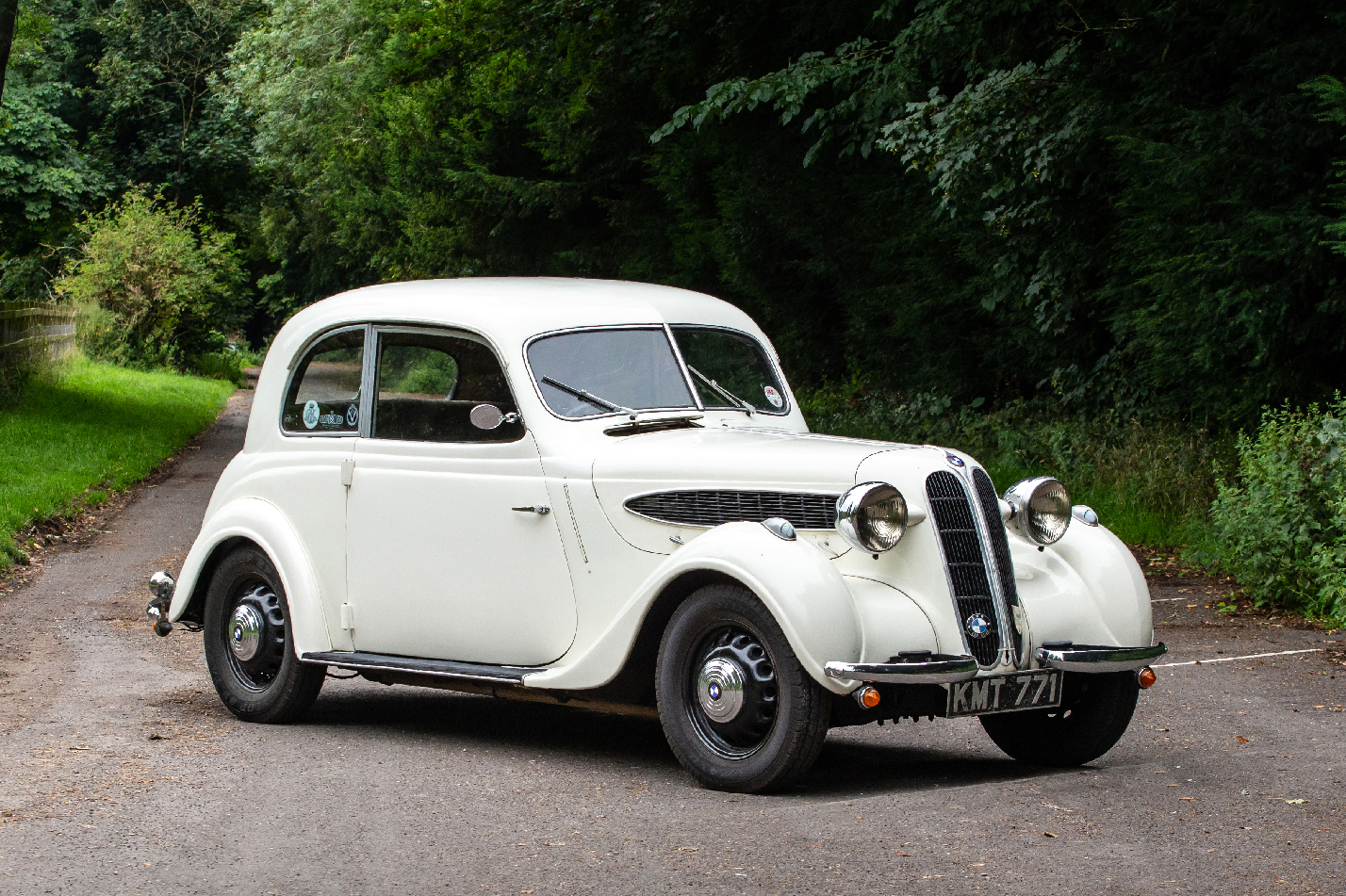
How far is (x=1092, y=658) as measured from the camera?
241 inches

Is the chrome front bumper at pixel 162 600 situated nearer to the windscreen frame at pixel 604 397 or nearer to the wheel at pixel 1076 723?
the windscreen frame at pixel 604 397

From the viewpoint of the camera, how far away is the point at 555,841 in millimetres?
5238

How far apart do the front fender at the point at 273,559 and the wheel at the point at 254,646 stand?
0.10 meters

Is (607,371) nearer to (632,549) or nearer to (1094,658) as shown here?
(632,549)

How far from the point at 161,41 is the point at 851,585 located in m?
48.6

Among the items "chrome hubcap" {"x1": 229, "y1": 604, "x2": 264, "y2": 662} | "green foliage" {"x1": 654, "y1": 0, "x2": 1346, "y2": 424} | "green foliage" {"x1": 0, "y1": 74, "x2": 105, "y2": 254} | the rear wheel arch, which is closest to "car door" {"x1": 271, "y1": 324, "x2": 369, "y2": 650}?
the rear wheel arch

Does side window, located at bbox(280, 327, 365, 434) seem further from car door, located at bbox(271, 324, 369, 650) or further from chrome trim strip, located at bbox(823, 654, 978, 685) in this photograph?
chrome trim strip, located at bbox(823, 654, 978, 685)

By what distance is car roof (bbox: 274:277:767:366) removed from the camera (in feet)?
23.8

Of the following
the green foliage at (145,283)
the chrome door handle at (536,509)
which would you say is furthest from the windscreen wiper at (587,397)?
the green foliage at (145,283)

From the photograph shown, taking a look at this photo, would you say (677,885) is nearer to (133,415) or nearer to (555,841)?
(555,841)

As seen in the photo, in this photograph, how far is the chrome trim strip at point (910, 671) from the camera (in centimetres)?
554

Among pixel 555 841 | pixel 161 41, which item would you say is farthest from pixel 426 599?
pixel 161 41

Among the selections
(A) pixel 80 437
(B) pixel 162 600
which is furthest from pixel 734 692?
(A) pixel 80 437

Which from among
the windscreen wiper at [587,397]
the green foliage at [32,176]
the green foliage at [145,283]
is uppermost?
the green foliage at [32,176]
